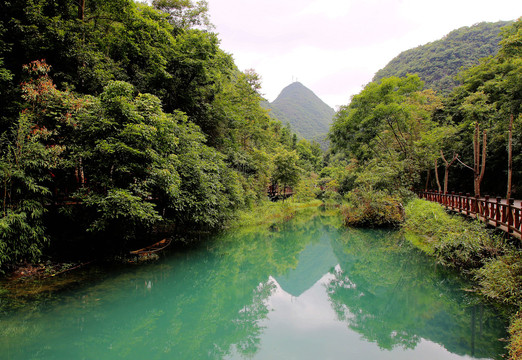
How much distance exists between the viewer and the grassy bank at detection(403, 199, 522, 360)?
5508mm

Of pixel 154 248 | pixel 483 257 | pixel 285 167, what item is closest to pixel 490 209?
pixel 483 257

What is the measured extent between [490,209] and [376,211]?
19.3 ft

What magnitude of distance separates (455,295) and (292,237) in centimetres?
921

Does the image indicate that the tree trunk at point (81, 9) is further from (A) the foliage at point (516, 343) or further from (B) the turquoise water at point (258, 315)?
(A) the foliage at point (516, 343)

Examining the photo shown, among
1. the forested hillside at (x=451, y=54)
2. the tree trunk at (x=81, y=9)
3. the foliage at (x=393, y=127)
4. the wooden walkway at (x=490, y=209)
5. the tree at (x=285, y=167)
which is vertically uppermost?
the forested hillside at (x=451, y=54)

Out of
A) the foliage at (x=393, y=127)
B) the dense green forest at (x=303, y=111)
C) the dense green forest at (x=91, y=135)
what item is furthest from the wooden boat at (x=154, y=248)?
the dense green forest at (x=303, y=111)

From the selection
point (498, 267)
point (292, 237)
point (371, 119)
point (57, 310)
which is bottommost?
point (292, 237)

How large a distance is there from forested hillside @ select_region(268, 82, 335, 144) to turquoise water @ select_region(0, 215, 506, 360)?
8515 cm

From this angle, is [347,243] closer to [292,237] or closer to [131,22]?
[292,237]

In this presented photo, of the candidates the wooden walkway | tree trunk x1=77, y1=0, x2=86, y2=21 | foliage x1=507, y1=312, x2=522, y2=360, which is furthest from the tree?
foliage x1=507, y1=312, x2=522, y2=360

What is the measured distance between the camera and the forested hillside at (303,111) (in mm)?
101931

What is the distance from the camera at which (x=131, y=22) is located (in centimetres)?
1148

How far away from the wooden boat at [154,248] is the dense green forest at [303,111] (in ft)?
259

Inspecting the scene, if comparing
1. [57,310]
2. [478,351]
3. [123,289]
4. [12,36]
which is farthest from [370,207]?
[12,36]
